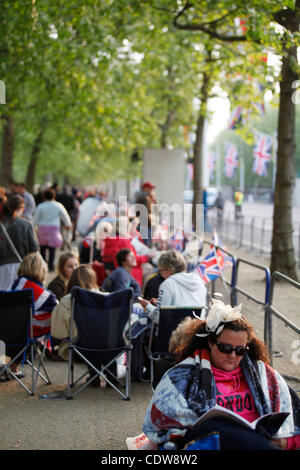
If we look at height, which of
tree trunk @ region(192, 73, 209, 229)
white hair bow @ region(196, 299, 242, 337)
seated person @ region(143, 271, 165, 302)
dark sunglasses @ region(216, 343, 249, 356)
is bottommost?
seated person @ region(143, 271, 165, 302)

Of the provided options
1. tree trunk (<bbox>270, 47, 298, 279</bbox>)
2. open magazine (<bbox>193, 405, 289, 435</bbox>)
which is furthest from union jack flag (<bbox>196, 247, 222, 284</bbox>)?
open magazine (<bbox>193, 405, 289, 435</bbox>)

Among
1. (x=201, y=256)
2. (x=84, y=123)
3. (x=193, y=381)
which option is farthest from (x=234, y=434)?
(x=84, y=123)

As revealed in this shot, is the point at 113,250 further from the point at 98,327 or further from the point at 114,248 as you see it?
the point at 98,327

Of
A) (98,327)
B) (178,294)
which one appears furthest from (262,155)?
(98,327)

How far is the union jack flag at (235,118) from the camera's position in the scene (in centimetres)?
1870

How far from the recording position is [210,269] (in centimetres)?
910

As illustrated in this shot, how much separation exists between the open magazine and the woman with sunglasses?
0.10ft

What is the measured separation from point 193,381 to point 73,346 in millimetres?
3005

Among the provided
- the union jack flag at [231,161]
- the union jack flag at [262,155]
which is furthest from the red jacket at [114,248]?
the union jack flag at [231,161]

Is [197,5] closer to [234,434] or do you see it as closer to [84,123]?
[84,123]

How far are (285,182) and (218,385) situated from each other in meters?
9.90

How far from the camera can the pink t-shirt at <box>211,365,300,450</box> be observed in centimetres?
372

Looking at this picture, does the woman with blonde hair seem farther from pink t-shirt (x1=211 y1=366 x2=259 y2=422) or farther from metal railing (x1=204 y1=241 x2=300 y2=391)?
pink t-shirt (x1=211 y1=366 x2=259 y2=422)

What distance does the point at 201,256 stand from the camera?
10516 millimetres
